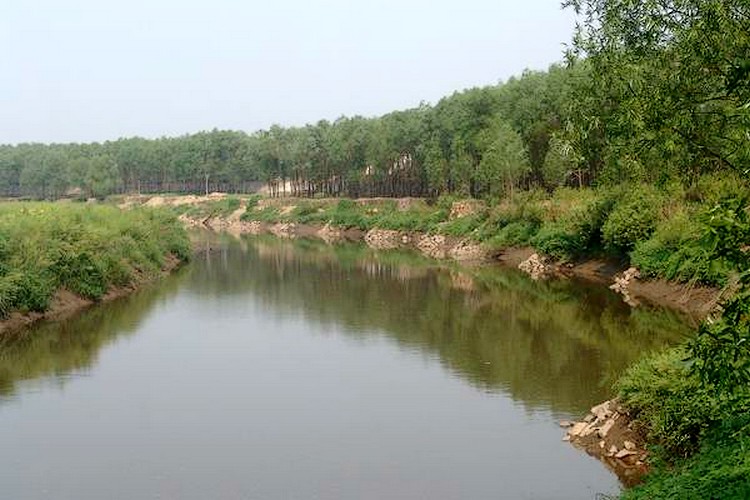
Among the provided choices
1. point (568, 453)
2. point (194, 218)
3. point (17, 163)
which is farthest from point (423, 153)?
point (17, 163)

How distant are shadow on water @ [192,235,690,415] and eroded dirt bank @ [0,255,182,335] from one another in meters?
4.12

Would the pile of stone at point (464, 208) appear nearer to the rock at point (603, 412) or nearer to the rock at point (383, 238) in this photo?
the rock at point (383, 238)

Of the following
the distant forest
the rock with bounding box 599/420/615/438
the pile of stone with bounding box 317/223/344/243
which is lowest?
the rock with bounding box 599/420/615/438

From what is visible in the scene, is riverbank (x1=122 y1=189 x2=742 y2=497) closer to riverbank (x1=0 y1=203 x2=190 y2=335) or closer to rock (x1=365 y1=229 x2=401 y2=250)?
rock (x1=365 y1=229 x2=401 y2=250)

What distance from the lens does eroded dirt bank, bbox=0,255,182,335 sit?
25.4 meters

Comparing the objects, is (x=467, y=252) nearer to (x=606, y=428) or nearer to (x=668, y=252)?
(x=668, y=252)

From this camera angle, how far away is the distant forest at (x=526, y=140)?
9.08 m

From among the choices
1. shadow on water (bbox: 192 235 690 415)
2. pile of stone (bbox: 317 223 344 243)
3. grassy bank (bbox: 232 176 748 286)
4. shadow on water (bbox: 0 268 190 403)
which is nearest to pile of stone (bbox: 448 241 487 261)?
grassy bank (bbox: 232 176 748 286)

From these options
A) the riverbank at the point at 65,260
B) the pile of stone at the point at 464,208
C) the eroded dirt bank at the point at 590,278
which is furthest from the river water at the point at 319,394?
the pile of stone at the point at 464,208

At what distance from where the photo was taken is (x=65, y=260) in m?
28.8

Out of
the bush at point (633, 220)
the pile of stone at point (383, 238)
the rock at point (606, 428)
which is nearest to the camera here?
the rock at point (606, 428)

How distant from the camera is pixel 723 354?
6.08 meters

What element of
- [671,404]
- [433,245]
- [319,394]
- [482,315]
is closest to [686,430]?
[671,404]

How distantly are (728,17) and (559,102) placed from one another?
44.1 meters
